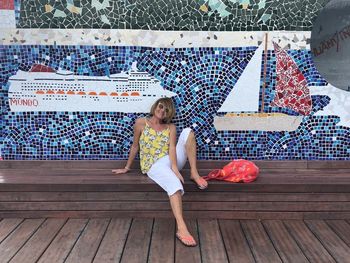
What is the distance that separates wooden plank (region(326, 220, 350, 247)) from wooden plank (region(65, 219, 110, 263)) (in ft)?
6.52

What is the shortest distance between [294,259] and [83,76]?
253 cm

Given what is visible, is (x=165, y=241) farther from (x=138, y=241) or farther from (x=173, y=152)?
(x=173, y=152)

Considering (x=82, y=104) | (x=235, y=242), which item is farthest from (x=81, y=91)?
(x=235, y=242)

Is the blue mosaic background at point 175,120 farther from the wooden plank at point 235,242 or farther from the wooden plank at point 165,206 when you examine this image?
the wooden plank at point 235,242

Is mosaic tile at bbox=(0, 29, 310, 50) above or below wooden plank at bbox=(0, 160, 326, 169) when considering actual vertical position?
above

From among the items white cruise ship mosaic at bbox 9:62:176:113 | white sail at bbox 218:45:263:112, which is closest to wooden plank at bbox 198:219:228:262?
white sail at bbox 218:45:263:112

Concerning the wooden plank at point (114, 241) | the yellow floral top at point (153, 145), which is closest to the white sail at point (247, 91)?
the yellow floral top at point (153, 145)

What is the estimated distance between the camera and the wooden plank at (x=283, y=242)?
267 centimetres

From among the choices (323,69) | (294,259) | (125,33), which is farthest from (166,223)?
(323,69)

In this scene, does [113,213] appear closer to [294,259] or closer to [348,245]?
[294,259]

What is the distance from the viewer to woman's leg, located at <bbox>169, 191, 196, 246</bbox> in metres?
2.83

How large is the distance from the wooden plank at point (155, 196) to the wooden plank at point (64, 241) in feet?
0.73

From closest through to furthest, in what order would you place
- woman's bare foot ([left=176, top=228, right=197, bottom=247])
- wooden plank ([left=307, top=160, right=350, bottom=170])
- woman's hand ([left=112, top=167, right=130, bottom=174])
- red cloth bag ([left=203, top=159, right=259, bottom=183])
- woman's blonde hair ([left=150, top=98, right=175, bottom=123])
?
woman's bare foot ([left=176, top=228, right=197, bottom=247])
red cloth bag ([left=203, top=159, right=259, bottom=183])
woman's blonde hair ([left=150, top=98, right=175, bottom=123])
woman's hand ([left=112, top=167, right=130, bottom=174])
wooden plank ([left=307, top=160, right=350, bottom=170])

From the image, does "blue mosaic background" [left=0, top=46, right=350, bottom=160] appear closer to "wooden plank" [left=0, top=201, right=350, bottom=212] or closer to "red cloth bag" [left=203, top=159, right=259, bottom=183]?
"red cloth bag" [left=203, top=159, right=259, bottom=183]
